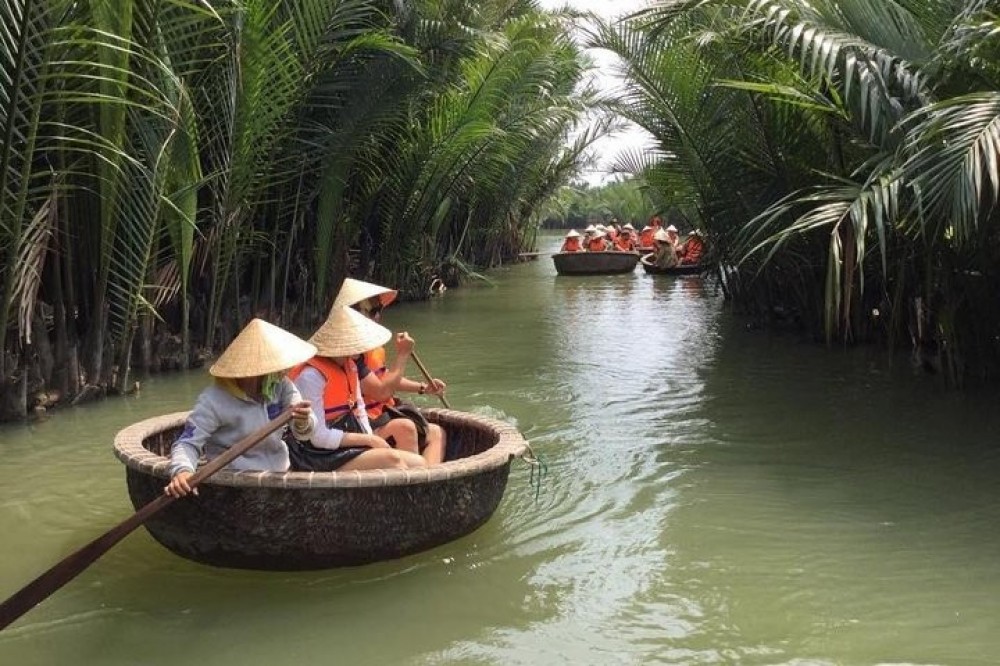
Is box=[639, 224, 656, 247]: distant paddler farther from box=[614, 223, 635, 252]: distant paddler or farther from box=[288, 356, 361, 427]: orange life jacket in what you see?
box=[288, 356, 361, 427]: orange life jacket

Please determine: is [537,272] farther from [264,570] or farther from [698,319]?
[264,570]

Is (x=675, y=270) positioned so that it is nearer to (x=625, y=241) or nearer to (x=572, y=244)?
(x=572, y=244)

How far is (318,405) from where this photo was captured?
4.21 meters

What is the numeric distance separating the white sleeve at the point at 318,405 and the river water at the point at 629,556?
1.75 ft

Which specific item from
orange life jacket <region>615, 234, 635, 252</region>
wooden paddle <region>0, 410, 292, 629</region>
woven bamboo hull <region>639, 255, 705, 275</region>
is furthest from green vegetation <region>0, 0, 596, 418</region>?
orange life jacket <region>615, 234, 635, 252</region>

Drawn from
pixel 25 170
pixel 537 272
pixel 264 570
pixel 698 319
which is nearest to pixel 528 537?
pixel 264 570

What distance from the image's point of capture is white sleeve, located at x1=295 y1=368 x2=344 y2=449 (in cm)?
414

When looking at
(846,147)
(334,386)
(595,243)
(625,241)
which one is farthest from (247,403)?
(625,241)

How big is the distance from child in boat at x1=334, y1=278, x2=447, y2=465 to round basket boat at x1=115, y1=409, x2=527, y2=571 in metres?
0.55

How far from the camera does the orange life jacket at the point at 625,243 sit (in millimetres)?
24547

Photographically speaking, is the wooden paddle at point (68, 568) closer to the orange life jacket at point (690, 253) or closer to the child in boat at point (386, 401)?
the child in boat at point (386, 401)

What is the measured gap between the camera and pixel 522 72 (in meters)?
13.0

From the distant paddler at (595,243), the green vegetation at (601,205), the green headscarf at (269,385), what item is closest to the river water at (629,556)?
the green headscarf at (269,385)

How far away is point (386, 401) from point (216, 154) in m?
4.12
